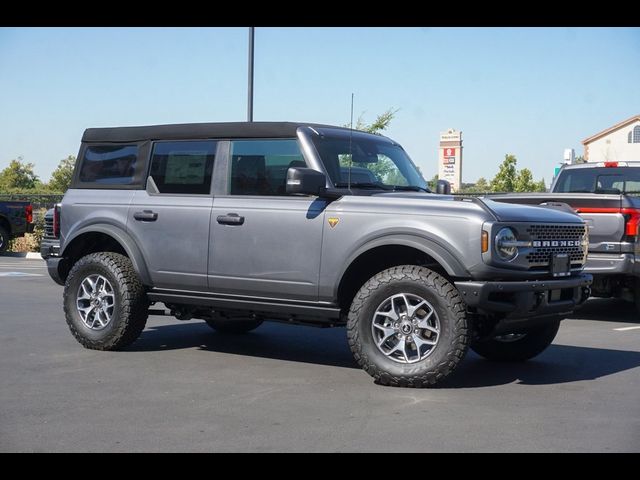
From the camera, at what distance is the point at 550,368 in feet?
24.3

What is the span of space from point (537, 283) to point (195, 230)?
2952mm

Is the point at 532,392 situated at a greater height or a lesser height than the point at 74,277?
lesser

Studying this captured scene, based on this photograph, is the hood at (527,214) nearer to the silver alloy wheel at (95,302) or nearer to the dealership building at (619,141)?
the silver alloy wheel at (95,302)

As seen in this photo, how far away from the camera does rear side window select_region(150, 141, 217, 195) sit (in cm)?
769

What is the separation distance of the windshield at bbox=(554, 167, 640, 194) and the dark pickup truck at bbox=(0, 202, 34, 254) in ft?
47.9

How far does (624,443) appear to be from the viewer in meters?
4.93

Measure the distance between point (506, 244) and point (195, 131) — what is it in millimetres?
3081

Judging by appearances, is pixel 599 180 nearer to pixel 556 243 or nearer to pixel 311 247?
pixel 556 243

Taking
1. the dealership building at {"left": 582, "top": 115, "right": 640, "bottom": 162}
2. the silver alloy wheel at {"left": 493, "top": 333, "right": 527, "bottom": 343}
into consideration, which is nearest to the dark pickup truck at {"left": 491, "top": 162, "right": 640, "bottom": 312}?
the silver alloy wheel at {"left": 493, "top": 333, "right": 527, "bottom": 343}

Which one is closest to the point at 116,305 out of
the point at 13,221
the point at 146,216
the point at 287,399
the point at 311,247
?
the point at 146,216
